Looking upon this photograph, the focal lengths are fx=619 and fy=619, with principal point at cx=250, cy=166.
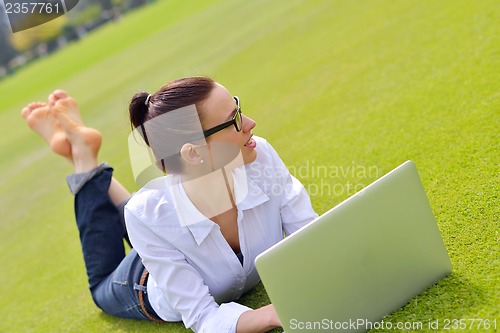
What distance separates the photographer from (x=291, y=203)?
2.61m

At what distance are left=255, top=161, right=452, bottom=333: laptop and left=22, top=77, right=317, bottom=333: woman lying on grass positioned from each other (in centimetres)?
29

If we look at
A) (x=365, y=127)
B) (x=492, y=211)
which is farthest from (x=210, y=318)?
(x=365, y=127)

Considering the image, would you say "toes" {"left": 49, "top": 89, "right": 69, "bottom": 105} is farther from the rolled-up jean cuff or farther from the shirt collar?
the shirt collar

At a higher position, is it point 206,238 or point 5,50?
point 206,238

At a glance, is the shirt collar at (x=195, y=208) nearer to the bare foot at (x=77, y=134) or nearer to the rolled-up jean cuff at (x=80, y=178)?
the rolled-up jean cuff at (x=80, y=178)

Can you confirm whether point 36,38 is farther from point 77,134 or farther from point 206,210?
point 206,210

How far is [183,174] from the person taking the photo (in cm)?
248

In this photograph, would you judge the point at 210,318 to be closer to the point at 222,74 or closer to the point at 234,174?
the point at 234,174

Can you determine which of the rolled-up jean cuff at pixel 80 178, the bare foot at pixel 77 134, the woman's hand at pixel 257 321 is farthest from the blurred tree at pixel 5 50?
the woman's hand at pixel 257 321

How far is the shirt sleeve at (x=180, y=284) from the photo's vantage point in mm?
2275

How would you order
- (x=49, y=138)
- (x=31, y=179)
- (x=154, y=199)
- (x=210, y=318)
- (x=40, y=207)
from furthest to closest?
(x=31, y=179) < (x=40, y=207) < (x=49, y=138) < (x=154, y=199) < (x=210, y=318)

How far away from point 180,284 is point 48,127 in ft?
6.54

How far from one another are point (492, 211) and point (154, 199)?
134cm

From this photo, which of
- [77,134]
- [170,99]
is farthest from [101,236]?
[170,99]
